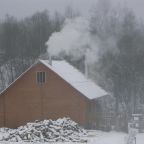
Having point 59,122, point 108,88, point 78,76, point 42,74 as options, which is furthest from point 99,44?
point 59,122

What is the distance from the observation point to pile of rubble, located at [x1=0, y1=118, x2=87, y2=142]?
87.1 feet

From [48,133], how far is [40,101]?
8.30 metres

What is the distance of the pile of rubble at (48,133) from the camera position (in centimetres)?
2656

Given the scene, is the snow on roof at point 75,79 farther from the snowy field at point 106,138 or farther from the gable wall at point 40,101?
the snowy field at point 106,138

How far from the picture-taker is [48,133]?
27.2m

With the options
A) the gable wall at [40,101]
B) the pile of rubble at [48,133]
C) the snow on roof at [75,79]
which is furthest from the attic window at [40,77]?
the pile of rubble at [48,133]

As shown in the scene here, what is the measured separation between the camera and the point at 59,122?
2941cm

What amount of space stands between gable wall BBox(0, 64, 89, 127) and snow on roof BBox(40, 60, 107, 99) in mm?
337

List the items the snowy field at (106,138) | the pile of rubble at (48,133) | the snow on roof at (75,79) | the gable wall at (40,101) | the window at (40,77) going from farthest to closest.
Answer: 1. the window at (40,77)
2. the snow on roof at (75,79)
3. the gable wall at (40,101)
4. the pile of rubble at (48,133)
5. the snowy field at (106,138)

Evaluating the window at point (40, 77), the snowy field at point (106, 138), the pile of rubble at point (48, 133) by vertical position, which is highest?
the window at point (40, 77)

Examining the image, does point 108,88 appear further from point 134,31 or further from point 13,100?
point 13,100

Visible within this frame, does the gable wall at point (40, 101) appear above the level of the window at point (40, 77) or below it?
below

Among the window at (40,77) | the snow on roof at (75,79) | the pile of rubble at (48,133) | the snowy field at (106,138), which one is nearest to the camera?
the snowy field at (106,138)

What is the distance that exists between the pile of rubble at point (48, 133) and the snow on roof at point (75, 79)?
511cm
